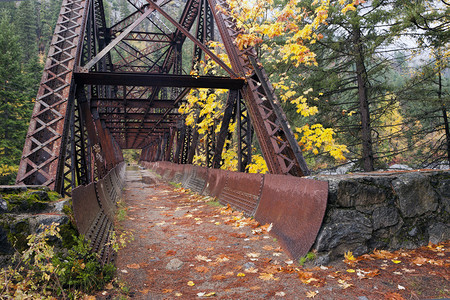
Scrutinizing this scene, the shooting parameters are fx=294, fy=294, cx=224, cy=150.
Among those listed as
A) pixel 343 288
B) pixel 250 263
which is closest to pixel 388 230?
pixel 343 288

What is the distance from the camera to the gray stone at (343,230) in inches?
152

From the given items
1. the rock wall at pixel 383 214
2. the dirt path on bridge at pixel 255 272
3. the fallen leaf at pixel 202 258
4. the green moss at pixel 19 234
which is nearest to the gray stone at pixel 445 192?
the rock wall at pixel 383 214

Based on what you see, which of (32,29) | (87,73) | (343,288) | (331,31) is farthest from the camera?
(32,29)

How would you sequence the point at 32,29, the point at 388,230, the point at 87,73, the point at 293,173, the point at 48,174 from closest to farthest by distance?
the point at 388,230 → the point at 48,174 → the point at 293,173 → the point at 87,73 → the point at 32,29

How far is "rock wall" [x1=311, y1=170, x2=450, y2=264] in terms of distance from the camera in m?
3.91

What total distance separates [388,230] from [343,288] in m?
1.36

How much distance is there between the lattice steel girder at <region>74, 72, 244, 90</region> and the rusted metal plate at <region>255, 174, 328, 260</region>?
9.90ft

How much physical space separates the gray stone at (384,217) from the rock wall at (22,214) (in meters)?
3.97

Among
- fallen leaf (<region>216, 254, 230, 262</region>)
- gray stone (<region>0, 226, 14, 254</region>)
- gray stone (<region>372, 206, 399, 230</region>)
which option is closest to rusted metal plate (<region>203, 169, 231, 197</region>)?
fallen leaf (<region>216, 254, 230, 262</region>)

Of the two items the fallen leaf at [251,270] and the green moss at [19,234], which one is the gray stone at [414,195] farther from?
the green moss at [19,234]

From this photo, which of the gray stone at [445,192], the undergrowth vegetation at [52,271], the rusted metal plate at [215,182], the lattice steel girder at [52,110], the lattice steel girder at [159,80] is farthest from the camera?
the rusted metal plate at [215,182]

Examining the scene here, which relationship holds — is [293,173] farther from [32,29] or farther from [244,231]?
[32,29]

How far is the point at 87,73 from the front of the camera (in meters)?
6.83

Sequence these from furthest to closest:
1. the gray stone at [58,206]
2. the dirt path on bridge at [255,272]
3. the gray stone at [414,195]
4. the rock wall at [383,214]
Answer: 1. the gray stone at [414,195]
2. the rock wall at [383,214]
3. the gray stone at [58,206]
4. the dirt path on bridge at [255,272]
